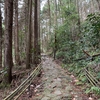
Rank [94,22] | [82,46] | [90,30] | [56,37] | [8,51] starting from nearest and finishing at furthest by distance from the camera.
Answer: [8,51] → [94,22] → [90,30] → [82,46] → [56,37]

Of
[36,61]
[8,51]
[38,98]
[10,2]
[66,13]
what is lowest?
[38,98]

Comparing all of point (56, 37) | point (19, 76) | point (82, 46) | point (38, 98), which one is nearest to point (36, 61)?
point (19, 76)

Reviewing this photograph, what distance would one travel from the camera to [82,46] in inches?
A: 416

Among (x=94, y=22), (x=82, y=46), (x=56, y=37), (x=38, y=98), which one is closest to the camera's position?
(x=38, y=98)

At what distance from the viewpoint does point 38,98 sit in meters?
5.28

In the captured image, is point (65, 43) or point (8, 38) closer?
point (8, 38)

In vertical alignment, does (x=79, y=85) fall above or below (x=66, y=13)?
below

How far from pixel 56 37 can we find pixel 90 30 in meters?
8.71

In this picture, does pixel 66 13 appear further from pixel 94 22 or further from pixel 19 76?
pixel 19 76

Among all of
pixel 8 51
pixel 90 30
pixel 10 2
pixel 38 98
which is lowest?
pixel 38 98

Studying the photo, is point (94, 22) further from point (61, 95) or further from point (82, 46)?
point (61, 95)

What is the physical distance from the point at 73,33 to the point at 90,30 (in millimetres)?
8861

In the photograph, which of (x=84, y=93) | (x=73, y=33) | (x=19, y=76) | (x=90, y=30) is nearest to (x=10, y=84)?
(x=19, y=76)

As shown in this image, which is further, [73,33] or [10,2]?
[73,33]
